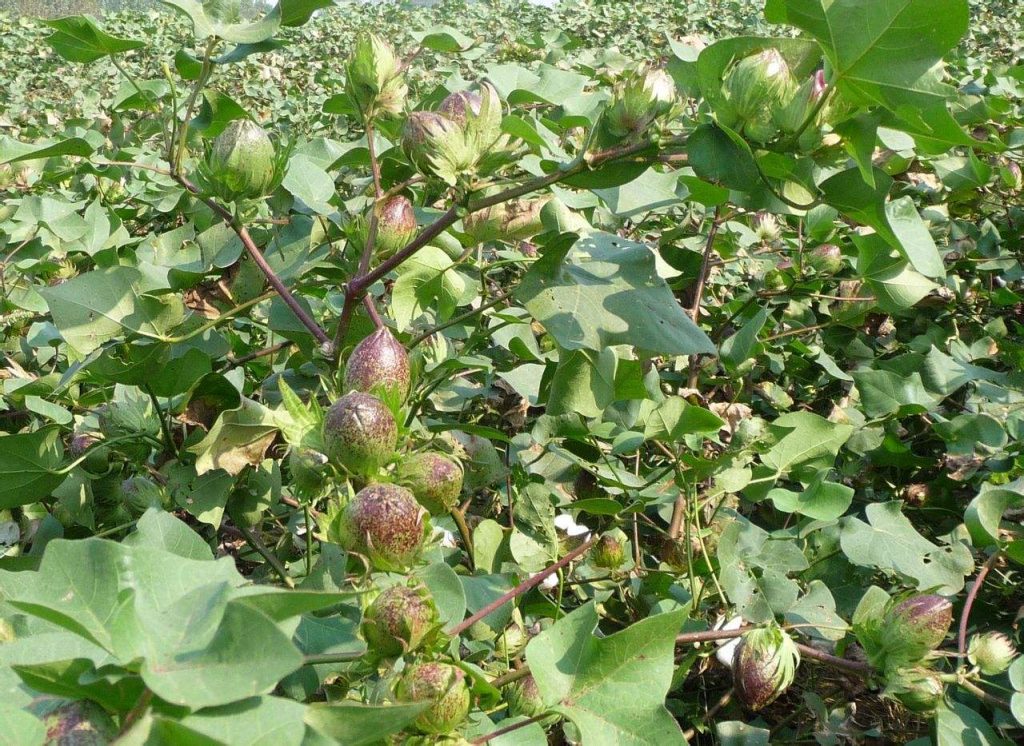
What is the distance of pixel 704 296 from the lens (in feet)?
6.07

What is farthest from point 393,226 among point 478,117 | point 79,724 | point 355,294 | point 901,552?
point 901,552

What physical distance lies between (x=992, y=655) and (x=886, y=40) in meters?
0.71

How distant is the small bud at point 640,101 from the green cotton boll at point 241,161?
37 centimetres

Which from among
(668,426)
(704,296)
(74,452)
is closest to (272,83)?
(704,296)

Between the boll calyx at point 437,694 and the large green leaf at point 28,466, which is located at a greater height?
the boll calyx at point 437,694

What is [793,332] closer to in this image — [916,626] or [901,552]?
[901,552]

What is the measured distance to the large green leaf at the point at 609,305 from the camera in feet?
2.97

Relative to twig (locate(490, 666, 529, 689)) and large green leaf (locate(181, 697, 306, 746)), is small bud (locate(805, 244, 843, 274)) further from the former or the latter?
large green leaf (locate(181, 697, 306, 746))

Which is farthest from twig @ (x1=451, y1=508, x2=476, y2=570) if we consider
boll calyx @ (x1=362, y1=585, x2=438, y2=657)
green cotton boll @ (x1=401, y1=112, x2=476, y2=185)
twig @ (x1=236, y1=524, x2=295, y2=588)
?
green cotton boll @ (x1=401, y1=112, x2=476, y2=185)

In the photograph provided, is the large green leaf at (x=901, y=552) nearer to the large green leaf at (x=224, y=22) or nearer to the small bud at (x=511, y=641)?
the small bud at (x=511, y=641)

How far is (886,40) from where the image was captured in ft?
2.20

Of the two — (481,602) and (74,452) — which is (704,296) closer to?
(481,602)

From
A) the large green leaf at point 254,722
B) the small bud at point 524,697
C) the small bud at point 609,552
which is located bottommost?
the small bud at point 609,552

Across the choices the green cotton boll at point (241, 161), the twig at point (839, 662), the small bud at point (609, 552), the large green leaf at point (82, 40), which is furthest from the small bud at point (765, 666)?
the large green leaf at point (82, 40)
